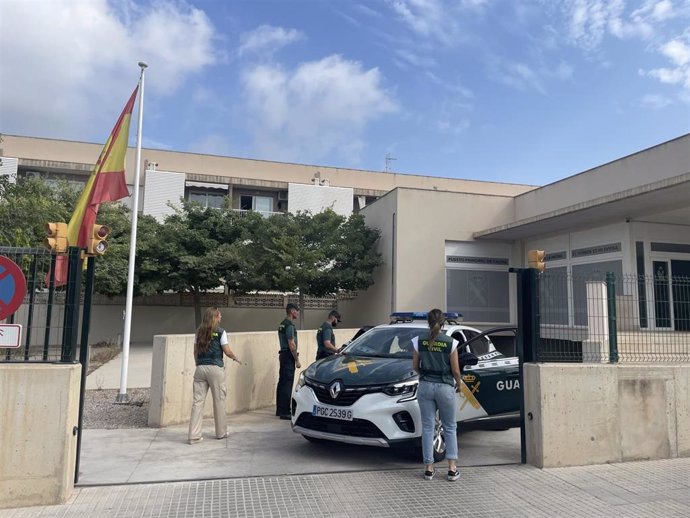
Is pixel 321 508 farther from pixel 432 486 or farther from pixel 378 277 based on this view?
pixel 378 277

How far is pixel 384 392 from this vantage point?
5844mm

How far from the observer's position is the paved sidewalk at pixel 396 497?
4617 mm

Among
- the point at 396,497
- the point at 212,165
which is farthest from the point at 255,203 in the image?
the point at 396,497

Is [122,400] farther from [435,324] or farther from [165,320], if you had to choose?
[165,320]

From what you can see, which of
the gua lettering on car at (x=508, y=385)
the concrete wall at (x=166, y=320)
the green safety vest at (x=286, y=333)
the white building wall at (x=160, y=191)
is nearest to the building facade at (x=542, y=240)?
the gua lettering on car at (x=508, y=385)

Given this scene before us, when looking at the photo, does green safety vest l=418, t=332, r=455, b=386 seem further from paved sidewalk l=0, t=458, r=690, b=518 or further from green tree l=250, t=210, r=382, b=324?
green tree l=250, t=210, r=382, b=324

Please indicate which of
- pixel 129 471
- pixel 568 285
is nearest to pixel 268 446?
pixel 129 471

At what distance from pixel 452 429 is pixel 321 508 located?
1.61m

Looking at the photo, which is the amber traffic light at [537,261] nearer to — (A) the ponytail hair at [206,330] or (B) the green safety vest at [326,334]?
(B) the green safety vest at [326,334]

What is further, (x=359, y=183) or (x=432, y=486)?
(x=359, y=183)

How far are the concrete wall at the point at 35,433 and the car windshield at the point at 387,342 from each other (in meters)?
3.51

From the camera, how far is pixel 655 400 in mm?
6625

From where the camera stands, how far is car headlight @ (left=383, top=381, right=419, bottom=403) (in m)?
5.83

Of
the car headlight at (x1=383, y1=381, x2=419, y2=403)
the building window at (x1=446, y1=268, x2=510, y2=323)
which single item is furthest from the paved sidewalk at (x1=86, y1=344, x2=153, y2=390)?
the building window at (x1=446, y1=268, x2=510, y2=323)
